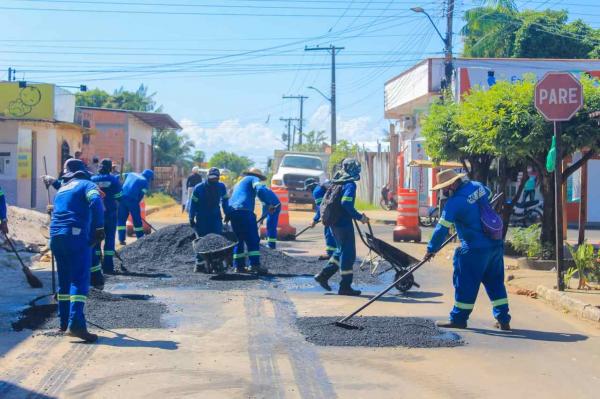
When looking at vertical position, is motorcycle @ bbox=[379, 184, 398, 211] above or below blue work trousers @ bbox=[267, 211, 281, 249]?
above

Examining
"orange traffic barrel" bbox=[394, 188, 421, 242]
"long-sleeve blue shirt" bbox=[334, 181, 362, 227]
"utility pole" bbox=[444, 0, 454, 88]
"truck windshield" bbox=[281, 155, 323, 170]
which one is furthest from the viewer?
"truck windshield" bbox=[281, 155, 323, 170]

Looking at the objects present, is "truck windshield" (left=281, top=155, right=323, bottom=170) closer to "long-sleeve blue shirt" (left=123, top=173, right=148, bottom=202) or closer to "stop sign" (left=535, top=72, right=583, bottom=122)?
"long-sleeve blue shirt" (left=123, top=173, right=148, bottom=202)

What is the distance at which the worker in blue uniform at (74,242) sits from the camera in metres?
8.12

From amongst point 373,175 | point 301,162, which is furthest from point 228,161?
point 301,162

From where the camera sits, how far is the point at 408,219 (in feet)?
67.3

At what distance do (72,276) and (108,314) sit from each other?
1.27 metres

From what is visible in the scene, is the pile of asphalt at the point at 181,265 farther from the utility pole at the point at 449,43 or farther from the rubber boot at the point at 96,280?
the utility pole at the point at 449,43

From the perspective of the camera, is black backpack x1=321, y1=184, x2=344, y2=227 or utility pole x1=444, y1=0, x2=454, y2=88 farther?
utility pole x1=444, y1=0, x2=454, y2=88

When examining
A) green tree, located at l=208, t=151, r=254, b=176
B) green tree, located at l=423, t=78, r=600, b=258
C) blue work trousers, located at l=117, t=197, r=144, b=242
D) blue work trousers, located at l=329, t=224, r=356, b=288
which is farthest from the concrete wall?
green tree, located at l=208, t=151, r=254, b=176

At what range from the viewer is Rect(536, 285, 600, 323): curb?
9750 mm

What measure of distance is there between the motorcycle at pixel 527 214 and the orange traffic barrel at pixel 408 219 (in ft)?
17.0

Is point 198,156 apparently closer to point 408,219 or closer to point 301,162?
point 301,162

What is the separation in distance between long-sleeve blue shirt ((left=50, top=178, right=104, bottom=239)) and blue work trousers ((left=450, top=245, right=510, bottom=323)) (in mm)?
3978

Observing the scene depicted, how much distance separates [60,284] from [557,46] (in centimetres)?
4246
